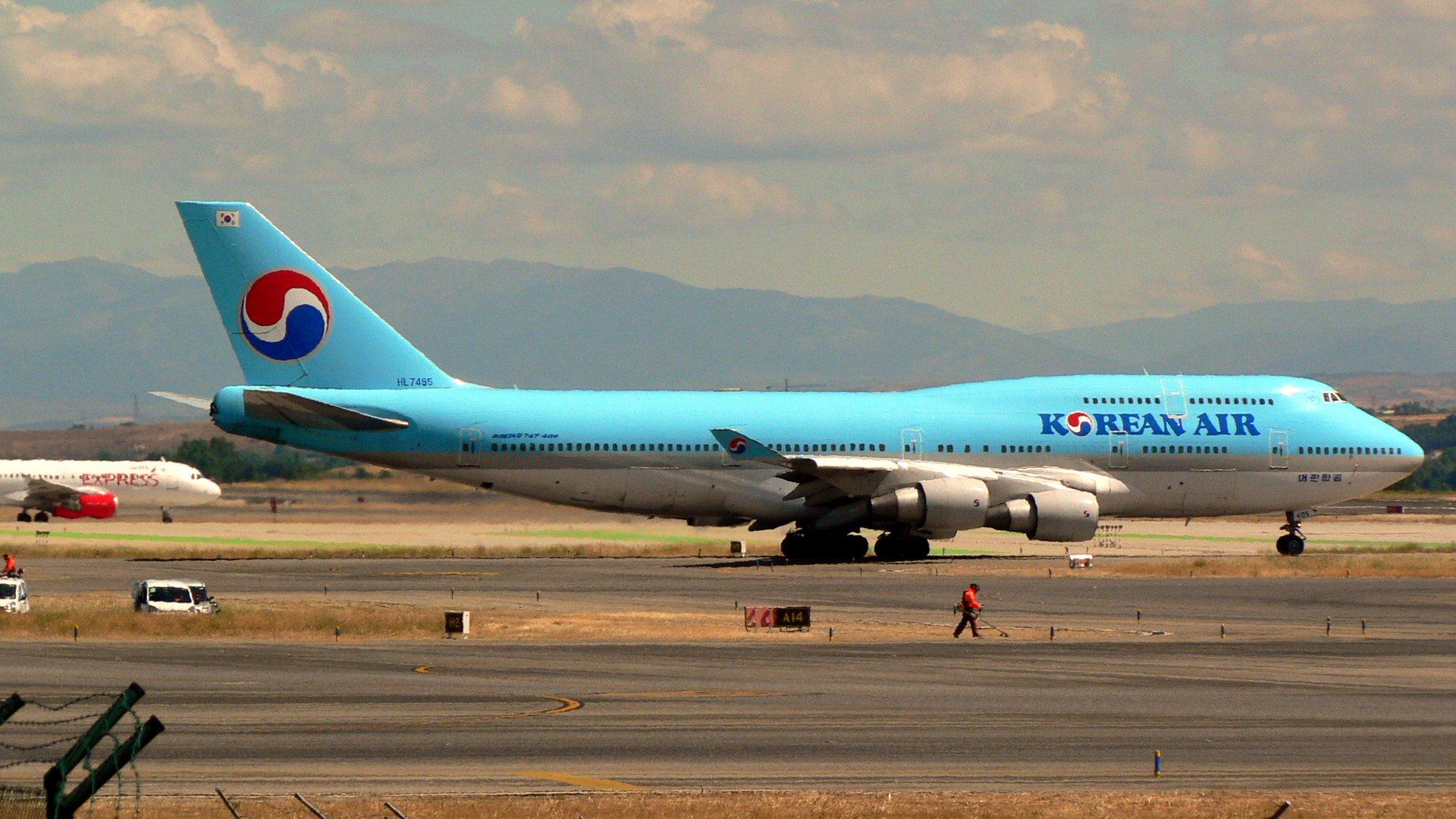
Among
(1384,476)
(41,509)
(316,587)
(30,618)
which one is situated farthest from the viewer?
(41,509)

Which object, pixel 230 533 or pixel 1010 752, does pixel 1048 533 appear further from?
pixel 230 533

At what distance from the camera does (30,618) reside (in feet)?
130

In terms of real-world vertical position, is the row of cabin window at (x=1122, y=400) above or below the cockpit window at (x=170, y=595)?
above

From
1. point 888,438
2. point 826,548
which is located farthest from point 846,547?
point 888,438

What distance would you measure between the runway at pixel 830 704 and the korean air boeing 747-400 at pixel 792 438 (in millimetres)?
14116

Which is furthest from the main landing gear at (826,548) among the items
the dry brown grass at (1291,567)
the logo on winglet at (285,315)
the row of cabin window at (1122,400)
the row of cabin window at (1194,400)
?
the logo on winglet at (285,315)

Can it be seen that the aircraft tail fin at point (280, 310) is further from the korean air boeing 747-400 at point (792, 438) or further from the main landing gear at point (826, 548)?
the main landing gear at point (826, 548)

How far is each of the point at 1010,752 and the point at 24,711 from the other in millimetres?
14786

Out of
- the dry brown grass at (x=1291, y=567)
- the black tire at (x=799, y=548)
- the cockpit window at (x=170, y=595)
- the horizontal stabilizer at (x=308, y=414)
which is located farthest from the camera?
the black tire at (x=799, y=548)

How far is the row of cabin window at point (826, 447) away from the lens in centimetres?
5956

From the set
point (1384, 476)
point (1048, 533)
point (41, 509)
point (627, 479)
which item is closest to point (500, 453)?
point (627, 479)

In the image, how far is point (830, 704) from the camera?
2820 centimetres

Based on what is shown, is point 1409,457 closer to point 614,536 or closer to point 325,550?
point 614,536

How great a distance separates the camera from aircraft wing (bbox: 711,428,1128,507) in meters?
56.8
